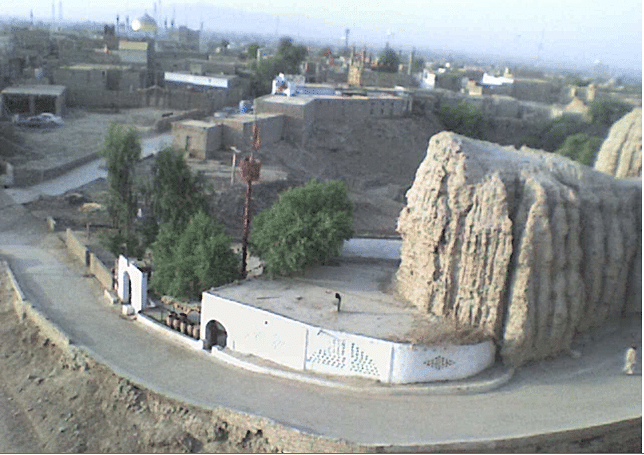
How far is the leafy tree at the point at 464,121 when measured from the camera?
52219 millimetres

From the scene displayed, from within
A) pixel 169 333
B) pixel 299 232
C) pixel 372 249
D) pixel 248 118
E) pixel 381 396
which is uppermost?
pixel 248 118

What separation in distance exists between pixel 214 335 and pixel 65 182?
17.0m

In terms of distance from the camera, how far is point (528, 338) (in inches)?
628

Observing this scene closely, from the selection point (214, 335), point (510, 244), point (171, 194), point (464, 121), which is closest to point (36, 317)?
point (214, 335)

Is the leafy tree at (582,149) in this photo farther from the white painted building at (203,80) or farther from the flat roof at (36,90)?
the flat roof at (36,90)

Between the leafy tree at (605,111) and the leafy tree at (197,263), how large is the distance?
35.6 m

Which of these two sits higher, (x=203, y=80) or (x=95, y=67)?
(x=95, y=67)

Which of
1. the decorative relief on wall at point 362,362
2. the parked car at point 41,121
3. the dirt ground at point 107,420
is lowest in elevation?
the dirt ground at point 107,420

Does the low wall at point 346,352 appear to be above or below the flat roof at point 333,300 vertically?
below

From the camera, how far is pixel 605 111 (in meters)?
48.6

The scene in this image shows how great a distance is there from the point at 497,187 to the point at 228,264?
23.4 ft

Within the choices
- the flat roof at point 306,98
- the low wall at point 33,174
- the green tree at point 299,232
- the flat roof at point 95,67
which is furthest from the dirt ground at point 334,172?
the flat roof at point 95,67

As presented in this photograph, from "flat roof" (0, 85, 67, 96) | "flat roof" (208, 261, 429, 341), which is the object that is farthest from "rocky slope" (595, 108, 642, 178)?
"flat roof" (0, 85, 67, 96)

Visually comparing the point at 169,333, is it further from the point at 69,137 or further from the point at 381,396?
the point at 69,137
